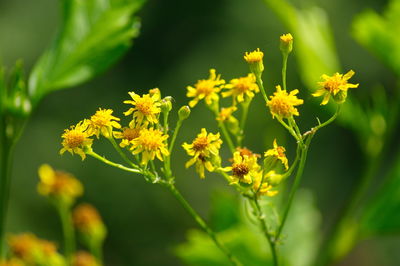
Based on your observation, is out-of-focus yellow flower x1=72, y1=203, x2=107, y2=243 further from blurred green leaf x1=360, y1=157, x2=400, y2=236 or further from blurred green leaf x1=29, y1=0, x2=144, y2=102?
blurred green leaf x1=360, y1=157, x2=400, y2=236

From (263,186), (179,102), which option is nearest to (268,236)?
(263,186)

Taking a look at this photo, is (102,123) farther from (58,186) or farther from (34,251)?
(58,186)

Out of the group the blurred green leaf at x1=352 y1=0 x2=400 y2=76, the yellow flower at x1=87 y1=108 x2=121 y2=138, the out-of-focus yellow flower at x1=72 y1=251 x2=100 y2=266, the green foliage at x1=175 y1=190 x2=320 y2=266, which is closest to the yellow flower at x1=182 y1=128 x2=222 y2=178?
the yellow flower at x1=87 y1=108 x2=121 y2=138

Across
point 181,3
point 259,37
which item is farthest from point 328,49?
point 181,3

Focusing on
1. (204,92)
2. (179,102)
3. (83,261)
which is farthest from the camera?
(179,102)

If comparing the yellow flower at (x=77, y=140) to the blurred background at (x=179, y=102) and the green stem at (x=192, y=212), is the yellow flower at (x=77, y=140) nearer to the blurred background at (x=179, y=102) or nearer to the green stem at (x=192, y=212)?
the green stem at (x=192, y=212)

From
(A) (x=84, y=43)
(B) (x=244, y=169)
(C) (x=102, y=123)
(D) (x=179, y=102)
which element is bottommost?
(B) (x=244, y=169)
